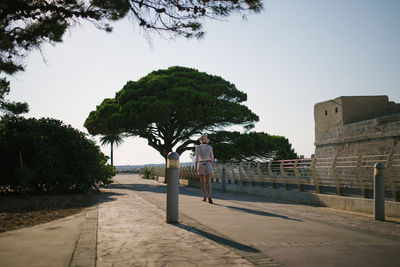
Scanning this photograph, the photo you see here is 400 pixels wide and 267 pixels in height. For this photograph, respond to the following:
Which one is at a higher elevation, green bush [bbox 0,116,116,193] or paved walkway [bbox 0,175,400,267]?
green bush [bbox 0,116,116,193]

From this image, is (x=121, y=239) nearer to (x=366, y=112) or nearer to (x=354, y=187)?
(x=354, y=187)

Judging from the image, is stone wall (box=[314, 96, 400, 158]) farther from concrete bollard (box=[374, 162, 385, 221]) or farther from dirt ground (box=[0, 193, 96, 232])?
dirt ground (box=[0, 193, 96, 232])

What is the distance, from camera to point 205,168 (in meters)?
10.6

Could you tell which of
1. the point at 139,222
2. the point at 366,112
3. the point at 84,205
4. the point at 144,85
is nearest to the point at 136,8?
the point at 139,222

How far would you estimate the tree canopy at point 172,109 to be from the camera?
93.5 ft

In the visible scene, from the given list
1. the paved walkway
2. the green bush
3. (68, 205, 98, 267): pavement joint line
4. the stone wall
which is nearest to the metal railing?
the paved walkway

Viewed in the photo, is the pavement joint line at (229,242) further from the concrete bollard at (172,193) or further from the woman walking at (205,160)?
the woman walking at (205,160)

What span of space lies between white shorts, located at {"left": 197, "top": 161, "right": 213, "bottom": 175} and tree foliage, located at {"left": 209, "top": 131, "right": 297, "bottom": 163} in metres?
18.2

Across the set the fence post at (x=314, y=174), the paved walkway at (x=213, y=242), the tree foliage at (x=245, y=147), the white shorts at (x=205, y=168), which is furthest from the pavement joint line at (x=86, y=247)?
the tree foliage at (x=245, y=147)

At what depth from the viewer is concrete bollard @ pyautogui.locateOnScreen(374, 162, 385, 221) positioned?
7.36 metres

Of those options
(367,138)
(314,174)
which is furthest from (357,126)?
(314,174)

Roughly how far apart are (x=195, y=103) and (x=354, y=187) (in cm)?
2056

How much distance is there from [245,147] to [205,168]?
19682 millimetres

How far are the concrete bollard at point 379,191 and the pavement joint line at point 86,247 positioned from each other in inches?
207
